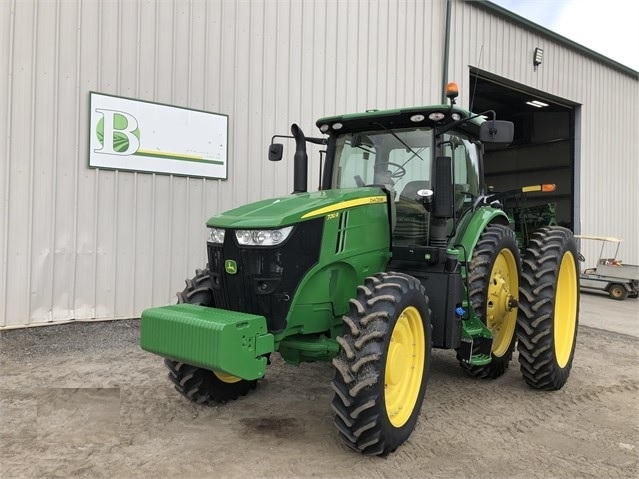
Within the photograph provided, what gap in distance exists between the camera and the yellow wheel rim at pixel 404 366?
3.33m

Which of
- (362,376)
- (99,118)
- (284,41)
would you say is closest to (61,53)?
(99,118)

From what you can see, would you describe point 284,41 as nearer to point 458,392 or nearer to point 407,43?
point 407,43

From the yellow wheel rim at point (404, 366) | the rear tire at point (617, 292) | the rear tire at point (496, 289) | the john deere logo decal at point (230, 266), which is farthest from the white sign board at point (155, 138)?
the rear tire at point (617, 292)

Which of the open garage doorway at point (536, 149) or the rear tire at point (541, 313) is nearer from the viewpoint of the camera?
the rear tire at point (541, 313)

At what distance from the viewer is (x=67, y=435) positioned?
3.53 meters

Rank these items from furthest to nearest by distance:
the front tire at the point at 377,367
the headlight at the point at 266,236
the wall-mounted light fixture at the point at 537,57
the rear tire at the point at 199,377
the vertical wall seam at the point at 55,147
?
1. the wall-mounted light fixture at the point at 537,57
2. the vertical wall seam at the point at 55,147
3. the rear tire at the point at 199,377
4. the headlight at the point at 266,236
5. the front tire at the point at 377,367

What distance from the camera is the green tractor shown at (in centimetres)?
313

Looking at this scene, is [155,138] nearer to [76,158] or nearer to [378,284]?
[76,158]

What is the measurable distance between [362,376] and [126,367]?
3.01 meters

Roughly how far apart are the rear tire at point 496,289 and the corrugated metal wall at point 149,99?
3.95m

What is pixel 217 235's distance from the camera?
11.7 feet

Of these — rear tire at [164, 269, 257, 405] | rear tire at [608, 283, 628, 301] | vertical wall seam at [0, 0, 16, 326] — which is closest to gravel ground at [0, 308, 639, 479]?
rear tire at [164, 269, 257, 405]

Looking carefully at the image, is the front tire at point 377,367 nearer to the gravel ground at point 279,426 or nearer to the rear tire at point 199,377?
the gravel ground at point 279,426

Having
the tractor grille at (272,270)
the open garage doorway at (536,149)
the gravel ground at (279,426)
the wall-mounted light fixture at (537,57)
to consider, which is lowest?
the gravel ground at (279,426)
